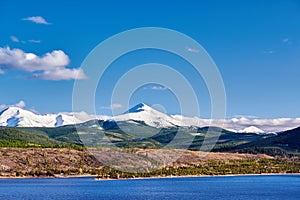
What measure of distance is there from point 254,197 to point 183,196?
16.9 m

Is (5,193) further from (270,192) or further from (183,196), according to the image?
(270,192)

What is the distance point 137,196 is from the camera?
439 ft

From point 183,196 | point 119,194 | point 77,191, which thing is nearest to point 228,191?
point 183,196

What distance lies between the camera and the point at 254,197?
132m

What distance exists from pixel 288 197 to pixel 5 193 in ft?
229

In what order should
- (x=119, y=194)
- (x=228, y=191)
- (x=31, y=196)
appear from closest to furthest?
(x=31, y=196) < (x=119, y=194) < (x=228, y=191)

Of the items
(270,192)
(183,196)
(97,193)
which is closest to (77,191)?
(97,193)

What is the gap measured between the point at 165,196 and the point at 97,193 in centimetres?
1889

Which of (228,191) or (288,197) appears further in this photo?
(228,191)

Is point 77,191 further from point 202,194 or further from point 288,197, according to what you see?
point 288,197

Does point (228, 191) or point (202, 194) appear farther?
point (228, 191)

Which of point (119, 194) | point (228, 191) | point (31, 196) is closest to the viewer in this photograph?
point (31, 196)

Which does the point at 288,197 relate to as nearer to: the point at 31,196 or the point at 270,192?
the point at 270,192

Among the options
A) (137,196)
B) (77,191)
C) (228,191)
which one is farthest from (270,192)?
(77,191)
